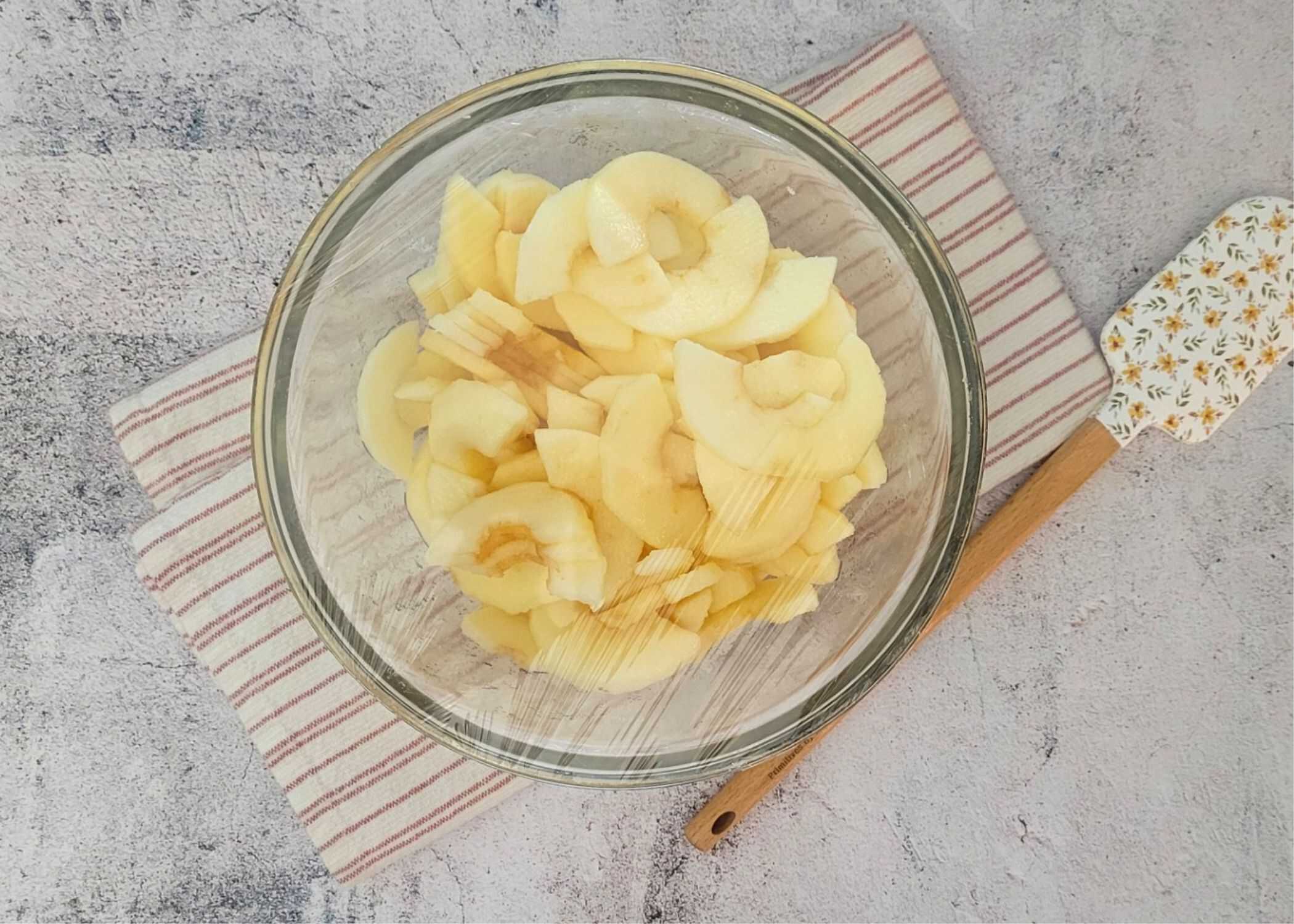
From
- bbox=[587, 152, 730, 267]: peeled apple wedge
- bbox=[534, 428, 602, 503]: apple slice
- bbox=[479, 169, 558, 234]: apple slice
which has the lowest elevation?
bbox=[534, 428, 602, 503]: apple slice

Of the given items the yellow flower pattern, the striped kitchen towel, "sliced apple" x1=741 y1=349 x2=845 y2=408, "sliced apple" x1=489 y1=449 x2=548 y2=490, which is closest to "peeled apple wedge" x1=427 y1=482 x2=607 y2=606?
"sliced apple" x1=489 y1=449 x2=548 y2=490

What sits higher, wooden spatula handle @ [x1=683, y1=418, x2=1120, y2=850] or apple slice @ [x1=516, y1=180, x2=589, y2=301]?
apple slice @ [x1=516, y1=180, x2=589, y2=301]

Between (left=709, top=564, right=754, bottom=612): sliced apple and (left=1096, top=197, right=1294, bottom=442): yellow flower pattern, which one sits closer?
(left=709, top=564, right=754, bottom=612): sliced apple

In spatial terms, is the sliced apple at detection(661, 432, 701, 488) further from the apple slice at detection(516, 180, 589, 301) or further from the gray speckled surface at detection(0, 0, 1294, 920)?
the gray speckled surface at detection(0, 0, 1294, 920)

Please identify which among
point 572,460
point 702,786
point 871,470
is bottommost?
point 702,786

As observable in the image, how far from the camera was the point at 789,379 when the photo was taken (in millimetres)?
493

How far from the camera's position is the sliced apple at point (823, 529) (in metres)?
0.51

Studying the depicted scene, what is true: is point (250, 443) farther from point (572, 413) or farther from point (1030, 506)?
point (1030, 506)

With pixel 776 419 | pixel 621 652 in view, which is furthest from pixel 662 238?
pixel 621 652

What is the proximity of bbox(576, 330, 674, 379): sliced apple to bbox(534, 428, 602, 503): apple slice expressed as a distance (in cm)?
5

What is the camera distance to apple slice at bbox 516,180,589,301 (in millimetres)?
499

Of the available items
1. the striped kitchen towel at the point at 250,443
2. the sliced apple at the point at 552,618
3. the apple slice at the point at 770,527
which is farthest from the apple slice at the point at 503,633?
the striped kitchen towel at the point at 250,443

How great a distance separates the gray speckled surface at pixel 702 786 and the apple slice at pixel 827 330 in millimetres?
348

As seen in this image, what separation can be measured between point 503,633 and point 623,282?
0.69 feet
